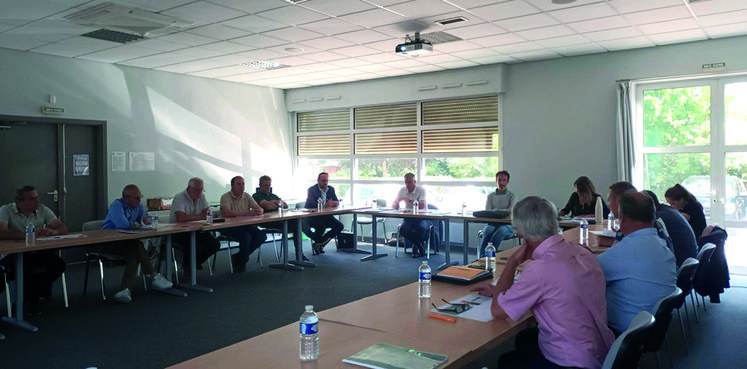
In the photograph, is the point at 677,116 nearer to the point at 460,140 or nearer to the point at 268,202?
the point at 460,140

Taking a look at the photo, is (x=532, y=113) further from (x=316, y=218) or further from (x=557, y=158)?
(x=316, y=218)

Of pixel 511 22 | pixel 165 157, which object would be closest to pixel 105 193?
pixel 165 157

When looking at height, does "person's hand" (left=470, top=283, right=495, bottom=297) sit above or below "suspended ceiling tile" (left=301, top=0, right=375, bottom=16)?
below

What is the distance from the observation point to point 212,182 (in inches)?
366

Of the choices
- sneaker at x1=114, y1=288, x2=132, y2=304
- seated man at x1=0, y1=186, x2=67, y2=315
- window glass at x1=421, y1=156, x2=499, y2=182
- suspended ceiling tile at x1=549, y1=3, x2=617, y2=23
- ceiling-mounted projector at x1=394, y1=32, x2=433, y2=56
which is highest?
suspended ceiling tile at x1=549, y1=3, x2=617, y2=23

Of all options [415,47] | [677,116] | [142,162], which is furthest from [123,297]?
[677,116]

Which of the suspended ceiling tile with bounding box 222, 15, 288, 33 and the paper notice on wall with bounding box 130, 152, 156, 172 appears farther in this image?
the paper notice on wall with bounding box 130, 152, 156, 172

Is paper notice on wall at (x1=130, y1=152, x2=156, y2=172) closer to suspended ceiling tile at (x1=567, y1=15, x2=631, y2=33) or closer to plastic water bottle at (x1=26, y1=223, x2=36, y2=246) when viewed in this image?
plastic water bottle at (x1=26, y1=223, x2=36, y2=246)

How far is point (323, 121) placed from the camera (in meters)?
10.5

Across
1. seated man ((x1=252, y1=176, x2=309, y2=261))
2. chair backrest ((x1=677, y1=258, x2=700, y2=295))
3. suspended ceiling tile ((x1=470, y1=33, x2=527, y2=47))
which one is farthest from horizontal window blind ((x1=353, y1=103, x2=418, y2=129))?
chair backrest ((x1=677, y1=258, x2=700, y2=295))

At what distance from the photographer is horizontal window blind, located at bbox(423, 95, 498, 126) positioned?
850 cm

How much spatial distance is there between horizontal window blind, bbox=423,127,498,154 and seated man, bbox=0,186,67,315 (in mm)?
5607

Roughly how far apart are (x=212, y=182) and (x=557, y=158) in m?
5.46

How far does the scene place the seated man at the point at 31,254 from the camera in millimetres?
5012
